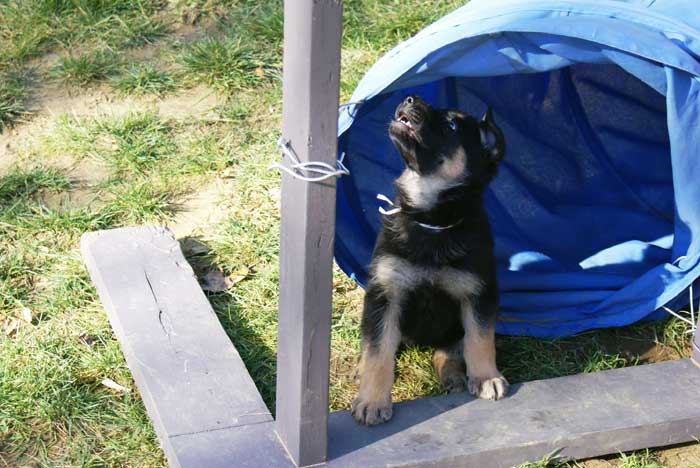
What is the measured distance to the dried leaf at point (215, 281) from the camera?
15.4 ft

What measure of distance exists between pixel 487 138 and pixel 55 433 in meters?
1.91

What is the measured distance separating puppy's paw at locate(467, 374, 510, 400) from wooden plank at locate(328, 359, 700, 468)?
0.03 m

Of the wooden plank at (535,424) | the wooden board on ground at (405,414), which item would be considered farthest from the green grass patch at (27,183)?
the wooden plank at (535,424)

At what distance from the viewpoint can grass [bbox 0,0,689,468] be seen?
390cm

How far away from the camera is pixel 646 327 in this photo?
4.54 m

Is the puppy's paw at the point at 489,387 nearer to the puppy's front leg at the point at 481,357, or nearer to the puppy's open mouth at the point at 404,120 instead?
the puppy's front leg at the point at 481,357

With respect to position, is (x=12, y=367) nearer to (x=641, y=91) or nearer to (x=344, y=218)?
(x=344, y=218)

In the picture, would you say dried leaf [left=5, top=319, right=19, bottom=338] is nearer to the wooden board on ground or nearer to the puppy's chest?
the wooden board on ground

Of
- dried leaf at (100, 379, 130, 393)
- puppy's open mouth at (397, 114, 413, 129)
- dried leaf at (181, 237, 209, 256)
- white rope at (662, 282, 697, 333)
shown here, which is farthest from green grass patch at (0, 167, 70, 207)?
white rope at (662, 282, 697, 333)

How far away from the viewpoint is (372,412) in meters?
3.60

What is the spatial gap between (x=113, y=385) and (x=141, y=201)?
1.41m

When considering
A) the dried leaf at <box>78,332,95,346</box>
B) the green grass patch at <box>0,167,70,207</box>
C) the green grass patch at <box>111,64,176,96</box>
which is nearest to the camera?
the dried leaf at <box>78,332,95,346</box>

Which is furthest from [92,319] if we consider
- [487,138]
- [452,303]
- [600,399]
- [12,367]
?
[600,399]

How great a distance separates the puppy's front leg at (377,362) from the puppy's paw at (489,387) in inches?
12.4
